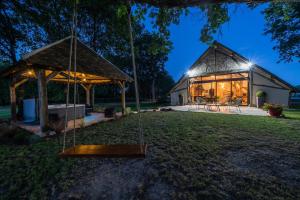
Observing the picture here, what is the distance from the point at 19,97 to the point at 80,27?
8997mm

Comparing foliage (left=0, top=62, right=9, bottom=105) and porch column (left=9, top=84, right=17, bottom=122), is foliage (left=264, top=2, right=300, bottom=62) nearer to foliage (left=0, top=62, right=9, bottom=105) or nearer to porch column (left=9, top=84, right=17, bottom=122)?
porch column (left=9, top=84, right=17, bottom=122)

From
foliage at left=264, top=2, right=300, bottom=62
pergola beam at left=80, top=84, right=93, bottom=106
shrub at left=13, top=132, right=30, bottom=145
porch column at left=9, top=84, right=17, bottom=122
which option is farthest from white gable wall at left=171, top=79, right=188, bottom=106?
shrub at left=13, top=132, right=30, bottom=145

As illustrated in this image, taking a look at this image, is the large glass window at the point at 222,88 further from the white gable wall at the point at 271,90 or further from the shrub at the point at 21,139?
the shrub at the point at 21,139

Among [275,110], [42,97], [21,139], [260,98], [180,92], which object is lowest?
[21,139]

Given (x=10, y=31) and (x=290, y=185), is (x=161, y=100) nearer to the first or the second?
(x=10, y=31)

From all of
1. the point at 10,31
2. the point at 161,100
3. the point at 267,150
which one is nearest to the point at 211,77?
the point at 161,100

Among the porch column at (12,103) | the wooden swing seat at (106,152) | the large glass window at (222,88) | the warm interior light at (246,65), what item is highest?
the warm interior light at (246,65)

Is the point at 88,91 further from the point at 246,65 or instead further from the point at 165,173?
the point at 246,65

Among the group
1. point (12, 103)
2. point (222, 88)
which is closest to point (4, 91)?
point (12, 103)

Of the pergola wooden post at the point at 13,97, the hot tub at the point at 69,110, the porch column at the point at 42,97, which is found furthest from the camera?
the pergola wooden post at the point at 13,97

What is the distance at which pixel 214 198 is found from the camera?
2.18 m

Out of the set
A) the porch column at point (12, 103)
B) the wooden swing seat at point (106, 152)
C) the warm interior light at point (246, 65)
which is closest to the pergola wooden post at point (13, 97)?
the porch column at point (12, 103)

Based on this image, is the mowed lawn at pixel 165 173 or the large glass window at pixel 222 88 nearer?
the mowed lawn at pixel 165 173

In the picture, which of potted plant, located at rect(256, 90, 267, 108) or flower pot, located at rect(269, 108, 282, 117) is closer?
flower pot, located at rect(269, 108, 282, 117)
